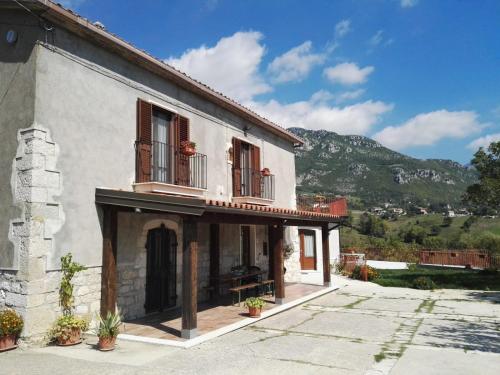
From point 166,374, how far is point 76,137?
5256 mm

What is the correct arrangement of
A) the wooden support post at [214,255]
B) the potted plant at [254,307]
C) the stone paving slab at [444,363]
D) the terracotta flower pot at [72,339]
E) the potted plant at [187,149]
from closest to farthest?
the stone paving slab at [444,363]
the terracotta flower pot at [72,339]
the potted plant at [254,307]
the potted plant at [187,149]
the wooden support post at [214,255]

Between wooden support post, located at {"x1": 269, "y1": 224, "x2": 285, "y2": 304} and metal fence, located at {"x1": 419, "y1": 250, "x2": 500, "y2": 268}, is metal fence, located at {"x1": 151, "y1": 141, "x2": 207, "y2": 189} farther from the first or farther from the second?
metal fence, located at {"x1": 419, "y1": 250, "x2": 500, "y2": 268}

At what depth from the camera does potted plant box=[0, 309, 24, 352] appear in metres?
7.36

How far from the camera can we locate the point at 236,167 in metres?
15.2

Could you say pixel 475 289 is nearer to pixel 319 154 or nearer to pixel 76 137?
pixel 76 137

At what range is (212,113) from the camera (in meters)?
14.0

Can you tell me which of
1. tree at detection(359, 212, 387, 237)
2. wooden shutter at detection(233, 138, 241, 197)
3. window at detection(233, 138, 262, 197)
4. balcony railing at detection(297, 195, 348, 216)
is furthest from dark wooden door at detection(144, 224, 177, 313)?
tree at detection(359, 212, 387, 237)

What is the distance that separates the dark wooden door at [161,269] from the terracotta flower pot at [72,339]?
277 cm

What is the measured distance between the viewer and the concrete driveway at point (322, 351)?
22.0 ft

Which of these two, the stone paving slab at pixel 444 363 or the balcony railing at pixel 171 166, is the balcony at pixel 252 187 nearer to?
the balcony railing at pixel 171 166

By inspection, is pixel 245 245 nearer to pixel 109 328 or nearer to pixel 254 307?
pixel 254 307

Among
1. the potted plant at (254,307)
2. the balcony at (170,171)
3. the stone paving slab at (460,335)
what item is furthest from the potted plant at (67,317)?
the stone paving slab at (460,335)

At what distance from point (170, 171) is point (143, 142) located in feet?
4.55

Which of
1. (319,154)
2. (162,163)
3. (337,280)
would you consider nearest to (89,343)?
(162,163)
